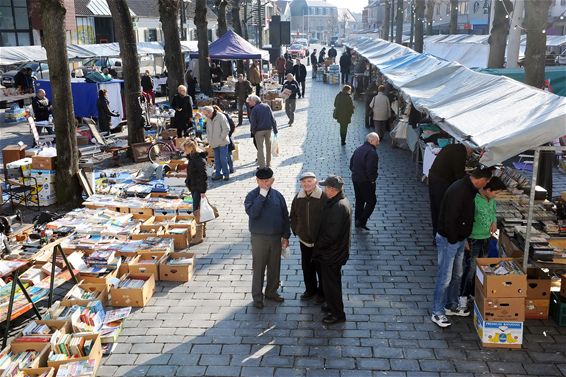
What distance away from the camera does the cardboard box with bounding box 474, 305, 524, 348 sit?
19.2 feet

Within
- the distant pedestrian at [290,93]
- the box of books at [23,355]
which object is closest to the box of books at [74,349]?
the box of books at [23,355]

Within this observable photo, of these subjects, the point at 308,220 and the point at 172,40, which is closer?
the point at 308,220

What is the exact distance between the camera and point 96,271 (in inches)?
295

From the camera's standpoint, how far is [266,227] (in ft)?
21.7

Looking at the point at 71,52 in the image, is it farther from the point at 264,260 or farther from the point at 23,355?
the point at 23,355

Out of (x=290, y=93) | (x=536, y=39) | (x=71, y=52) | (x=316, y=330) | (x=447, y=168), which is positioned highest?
(x=71, y=52)

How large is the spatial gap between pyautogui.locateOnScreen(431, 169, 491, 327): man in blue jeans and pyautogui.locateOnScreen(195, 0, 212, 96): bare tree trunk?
19.1 metres

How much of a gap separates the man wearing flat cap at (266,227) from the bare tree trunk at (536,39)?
682 cm

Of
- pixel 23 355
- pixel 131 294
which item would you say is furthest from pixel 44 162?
pixel 23 355

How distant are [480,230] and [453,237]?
0.48 m

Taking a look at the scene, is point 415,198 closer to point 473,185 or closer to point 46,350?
point 473,185

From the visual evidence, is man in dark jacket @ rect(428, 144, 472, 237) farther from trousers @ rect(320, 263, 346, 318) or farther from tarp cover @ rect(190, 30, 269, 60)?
tarp cover @ rect(190, 30, 269, 60)

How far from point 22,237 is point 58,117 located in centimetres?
321

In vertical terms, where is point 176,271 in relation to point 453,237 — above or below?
below
